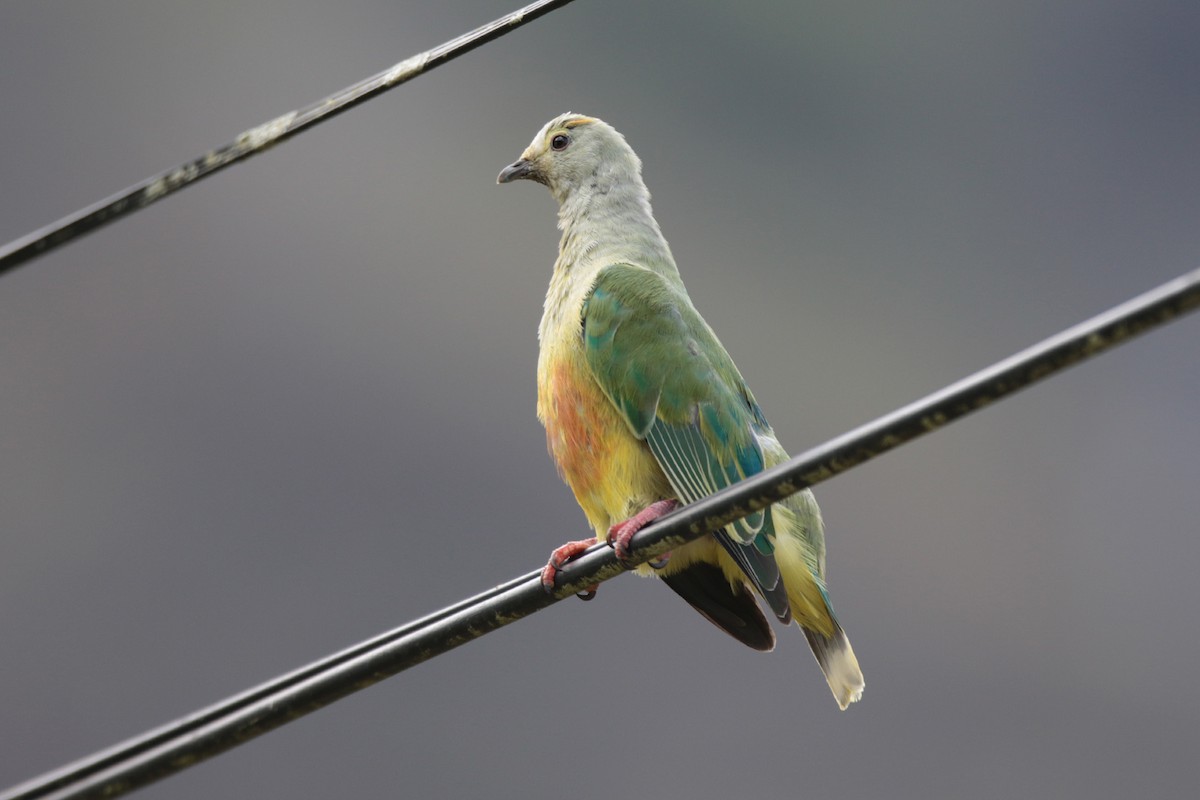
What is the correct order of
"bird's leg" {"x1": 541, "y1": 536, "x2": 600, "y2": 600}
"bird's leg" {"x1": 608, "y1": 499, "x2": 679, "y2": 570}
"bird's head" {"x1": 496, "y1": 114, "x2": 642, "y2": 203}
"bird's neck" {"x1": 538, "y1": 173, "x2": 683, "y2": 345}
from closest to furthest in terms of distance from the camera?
"bird's leg" {"x1": 608, "y1": 499, "x2": 679, "y2": 570} < "bird's leg" {"x1": 541, "y1": 536, "x2": 600, "y2": 600} < "bird's neck" {"x1": 538, "y1": 173, "x2": 683, "y2": 345} < "bird's head" {"x1": 496, "y1": 114, "x2": 642, "y2": 203}

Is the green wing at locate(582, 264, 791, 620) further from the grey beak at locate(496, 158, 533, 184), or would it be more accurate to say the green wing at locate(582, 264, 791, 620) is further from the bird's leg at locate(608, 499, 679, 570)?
the grey beak at locate(496, 158, 533, 184)

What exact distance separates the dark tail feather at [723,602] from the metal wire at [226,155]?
1.94 m

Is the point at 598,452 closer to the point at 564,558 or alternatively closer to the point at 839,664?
the point at 564,558

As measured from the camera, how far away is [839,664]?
170 inches

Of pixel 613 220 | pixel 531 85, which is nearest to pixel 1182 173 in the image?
pixel 531 85

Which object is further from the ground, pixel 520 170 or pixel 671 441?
pixel 520 170

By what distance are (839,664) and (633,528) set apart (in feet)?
3.76

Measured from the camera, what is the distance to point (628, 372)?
168 inches

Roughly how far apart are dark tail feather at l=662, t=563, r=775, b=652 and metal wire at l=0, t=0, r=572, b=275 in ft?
6.35

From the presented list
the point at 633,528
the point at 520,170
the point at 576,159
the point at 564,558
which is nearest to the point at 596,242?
the point at 576,159

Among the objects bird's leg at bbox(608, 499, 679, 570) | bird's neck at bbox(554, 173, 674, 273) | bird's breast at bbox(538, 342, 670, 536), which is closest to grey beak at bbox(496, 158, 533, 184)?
bird's neck at bbox(554, 173, 674, 273)

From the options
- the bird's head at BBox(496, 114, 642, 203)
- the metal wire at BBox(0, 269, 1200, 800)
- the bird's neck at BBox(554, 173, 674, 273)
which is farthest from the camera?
the bird's head at BBox(496, 114, 642, 203)

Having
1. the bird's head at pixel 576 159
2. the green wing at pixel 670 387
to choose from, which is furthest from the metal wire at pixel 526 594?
the bird's head at pixel 576 159

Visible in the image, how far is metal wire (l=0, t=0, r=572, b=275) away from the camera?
2541mm
